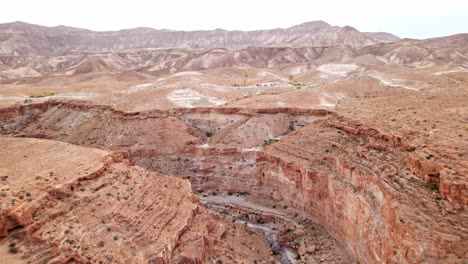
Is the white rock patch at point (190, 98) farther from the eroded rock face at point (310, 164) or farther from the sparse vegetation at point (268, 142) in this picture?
the sparse vegetation at point (268, 142)

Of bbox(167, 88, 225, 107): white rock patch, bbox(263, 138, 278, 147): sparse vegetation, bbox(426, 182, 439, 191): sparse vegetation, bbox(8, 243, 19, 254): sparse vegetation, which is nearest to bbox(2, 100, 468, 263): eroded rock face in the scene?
bbox(426, 182, 439, 191): sparse vegetation

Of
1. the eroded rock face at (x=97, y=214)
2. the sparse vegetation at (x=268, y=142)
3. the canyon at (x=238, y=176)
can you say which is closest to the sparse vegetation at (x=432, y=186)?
the canyon at (x=238, y=176)

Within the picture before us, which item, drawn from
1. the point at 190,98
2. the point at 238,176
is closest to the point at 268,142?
the point at 238,176

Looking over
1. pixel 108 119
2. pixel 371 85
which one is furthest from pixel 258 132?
pixel 371 85

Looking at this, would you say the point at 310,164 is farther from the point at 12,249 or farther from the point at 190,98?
the point at 190,98

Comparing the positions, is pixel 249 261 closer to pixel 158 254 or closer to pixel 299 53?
pixel 158 254

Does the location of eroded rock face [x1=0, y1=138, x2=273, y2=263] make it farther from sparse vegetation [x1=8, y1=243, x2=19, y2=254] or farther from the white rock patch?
the white rock patch
